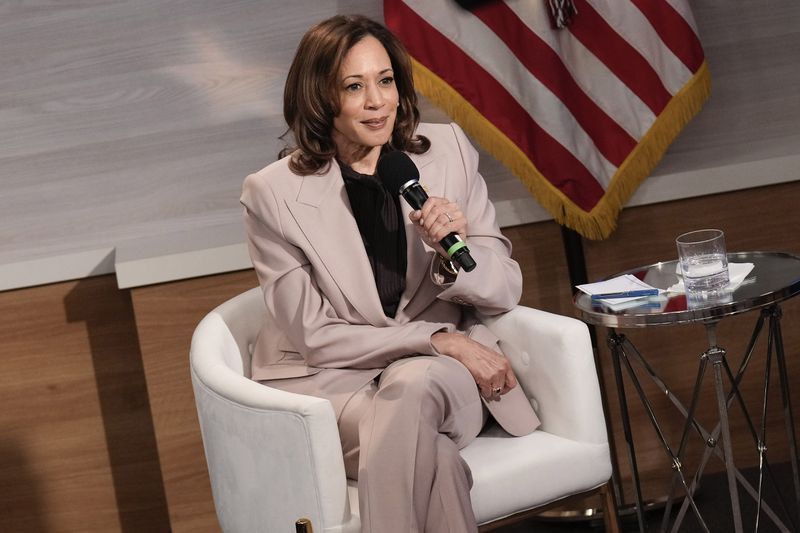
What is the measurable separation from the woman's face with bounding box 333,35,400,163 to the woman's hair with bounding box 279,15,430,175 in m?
0.02

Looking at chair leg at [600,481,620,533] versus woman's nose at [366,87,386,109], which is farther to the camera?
woman's nose at [366,87,386,109]

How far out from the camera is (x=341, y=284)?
107 inches

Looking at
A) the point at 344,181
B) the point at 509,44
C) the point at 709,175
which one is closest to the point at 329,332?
the point at 344,181

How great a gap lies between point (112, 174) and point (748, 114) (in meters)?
2.08

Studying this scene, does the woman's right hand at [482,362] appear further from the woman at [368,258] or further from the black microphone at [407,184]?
the black microphone at [407,184]

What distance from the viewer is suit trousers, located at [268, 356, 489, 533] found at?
2.29m

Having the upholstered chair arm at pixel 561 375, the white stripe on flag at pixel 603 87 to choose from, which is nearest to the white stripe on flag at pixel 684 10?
the white stripe on flag at pixel 603 87

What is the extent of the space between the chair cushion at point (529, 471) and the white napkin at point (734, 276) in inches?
17.1

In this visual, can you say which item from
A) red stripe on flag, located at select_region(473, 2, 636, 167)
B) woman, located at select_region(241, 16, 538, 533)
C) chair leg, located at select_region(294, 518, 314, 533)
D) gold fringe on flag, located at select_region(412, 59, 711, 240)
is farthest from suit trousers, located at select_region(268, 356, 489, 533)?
red stripe on flag, located at select_region(473, 2, 636, 167)

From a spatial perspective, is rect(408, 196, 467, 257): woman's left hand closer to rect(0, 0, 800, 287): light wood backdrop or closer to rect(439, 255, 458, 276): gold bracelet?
rect(439, 255, 458, 276): gold bracelet

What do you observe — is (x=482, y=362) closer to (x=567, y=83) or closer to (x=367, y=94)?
(x=367, y=94)

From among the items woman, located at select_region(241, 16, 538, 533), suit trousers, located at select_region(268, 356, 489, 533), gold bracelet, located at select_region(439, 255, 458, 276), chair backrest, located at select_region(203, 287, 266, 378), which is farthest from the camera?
chair backrest, located at select_region(203, 287, 266, 378)

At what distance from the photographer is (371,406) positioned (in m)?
2.46

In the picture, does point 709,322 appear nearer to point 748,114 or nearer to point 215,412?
point 215,412
